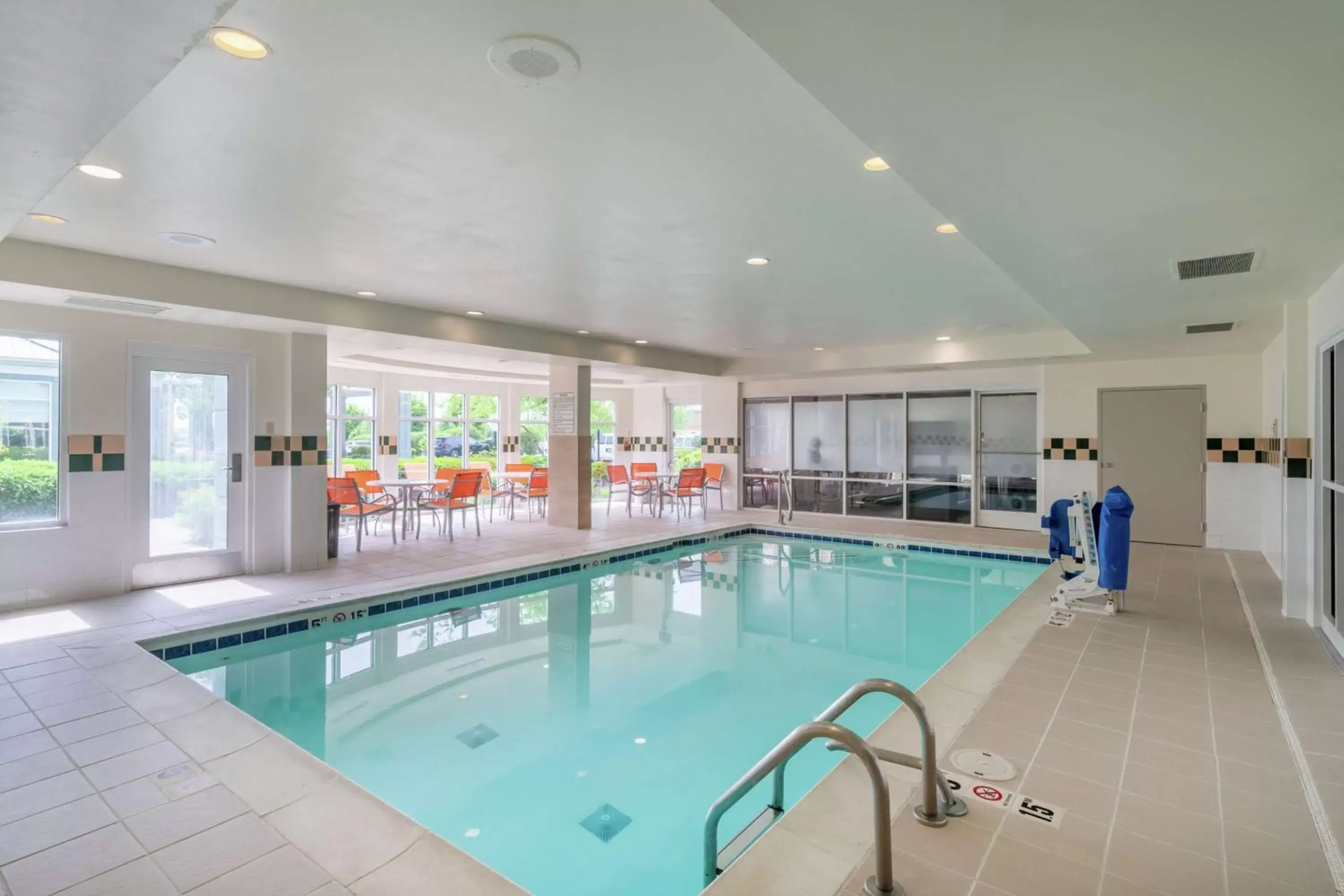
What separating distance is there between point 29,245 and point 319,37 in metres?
3.41

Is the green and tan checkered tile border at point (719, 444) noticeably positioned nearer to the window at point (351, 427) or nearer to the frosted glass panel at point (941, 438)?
the frosted glass panel at point (941, 438)

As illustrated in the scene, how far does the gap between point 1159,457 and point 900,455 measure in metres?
2.94

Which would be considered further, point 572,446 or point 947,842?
point 572,446

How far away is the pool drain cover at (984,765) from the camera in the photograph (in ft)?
7.41

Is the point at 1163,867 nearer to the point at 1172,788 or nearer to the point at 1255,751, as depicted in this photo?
Answer: the point at 1172,788

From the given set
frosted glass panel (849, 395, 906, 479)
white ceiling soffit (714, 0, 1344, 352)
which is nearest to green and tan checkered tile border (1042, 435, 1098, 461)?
frosted glass panel (849, 395, 906, 479)

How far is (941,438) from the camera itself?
347 inches

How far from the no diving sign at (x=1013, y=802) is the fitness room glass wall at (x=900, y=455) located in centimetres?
692

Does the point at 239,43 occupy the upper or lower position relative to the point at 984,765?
upper

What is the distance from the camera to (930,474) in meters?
8.91

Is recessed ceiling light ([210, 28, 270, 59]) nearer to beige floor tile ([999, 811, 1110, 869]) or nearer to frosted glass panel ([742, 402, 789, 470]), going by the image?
beige floor tile ([999, 811, 1110, 869])

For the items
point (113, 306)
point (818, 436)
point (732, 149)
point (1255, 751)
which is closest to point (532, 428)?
point (818, 436)

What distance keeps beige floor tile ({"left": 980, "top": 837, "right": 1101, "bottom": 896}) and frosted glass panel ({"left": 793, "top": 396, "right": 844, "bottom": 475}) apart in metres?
8.04

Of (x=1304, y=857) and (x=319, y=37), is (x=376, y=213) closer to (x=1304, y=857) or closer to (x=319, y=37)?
(x=319, y=37)
